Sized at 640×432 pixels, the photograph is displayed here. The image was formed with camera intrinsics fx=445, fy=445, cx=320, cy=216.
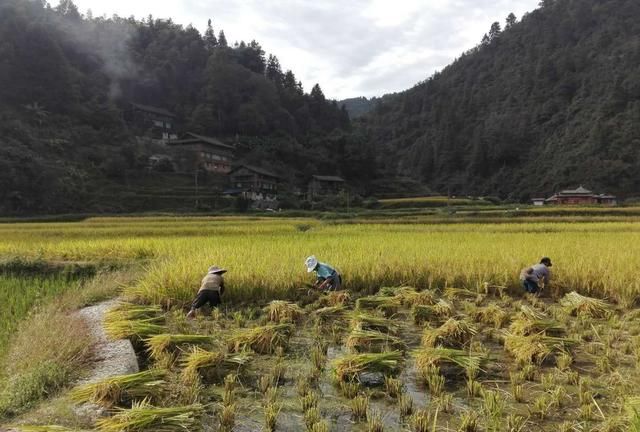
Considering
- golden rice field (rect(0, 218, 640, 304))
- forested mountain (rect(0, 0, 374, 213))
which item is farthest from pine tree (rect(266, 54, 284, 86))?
golden rice field (rect(0, 218, 640, 304))

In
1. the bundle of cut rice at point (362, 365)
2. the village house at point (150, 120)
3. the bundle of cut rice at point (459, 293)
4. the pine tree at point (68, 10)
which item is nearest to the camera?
the bundle of cut rice at point (362, 365)

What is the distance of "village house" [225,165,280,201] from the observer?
139ft

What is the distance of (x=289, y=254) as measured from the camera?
334 inches

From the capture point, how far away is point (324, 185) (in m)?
49.6

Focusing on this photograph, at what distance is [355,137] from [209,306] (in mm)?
53088

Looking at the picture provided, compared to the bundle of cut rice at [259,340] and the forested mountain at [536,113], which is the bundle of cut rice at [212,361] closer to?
the bundle of cut rice at [259,340]

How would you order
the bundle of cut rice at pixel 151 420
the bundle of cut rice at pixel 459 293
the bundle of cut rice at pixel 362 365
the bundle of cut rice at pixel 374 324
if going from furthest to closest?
the bundle of cut rice at pixel 459 293 < the bundle of cut rice at pixel 374 324 < the bundle of cut rice at pixel 362 365 < the bundle of cut rice at pixel 151 420

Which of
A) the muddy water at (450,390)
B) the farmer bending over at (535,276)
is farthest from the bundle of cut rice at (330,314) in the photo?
the farmer bending over at (535,276)

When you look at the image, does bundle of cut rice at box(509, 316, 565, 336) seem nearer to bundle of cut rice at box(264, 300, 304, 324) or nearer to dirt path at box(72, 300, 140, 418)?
bundle of cut rice at box(264, 300, 304, 324)

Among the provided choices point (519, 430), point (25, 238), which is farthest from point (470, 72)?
point (519, 430)

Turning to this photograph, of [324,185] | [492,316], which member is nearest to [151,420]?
[492,316]

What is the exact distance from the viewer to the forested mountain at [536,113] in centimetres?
5288

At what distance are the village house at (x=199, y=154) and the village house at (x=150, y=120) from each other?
3962mm

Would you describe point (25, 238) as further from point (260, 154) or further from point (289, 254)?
point (260, 154)
